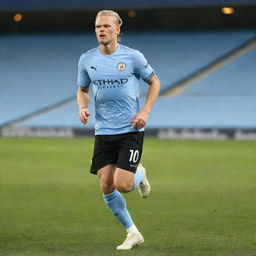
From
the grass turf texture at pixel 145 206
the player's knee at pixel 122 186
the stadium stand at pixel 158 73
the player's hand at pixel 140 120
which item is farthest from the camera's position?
the stadium stand at pixel 158 73

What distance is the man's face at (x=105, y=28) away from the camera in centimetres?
768

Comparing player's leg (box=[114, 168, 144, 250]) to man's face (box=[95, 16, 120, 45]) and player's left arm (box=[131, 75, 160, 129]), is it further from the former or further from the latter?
man's face (box=[95, 16, 120, 45])

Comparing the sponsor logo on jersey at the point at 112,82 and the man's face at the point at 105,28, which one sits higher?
the man's face at the point at 105,28

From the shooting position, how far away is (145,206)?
11.4 metres

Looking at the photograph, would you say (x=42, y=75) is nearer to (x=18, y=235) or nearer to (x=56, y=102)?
(x=56, y=102)

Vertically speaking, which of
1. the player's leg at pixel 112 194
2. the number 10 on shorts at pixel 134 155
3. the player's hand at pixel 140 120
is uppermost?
the player's hand at pixel 140 120

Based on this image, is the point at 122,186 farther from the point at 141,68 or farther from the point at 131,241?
the point at 141,68

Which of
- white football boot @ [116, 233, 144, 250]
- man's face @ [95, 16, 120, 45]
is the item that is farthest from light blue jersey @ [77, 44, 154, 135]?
white football boot @ [116, 233, 144, 250]

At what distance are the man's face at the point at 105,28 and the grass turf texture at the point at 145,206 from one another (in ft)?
6.53

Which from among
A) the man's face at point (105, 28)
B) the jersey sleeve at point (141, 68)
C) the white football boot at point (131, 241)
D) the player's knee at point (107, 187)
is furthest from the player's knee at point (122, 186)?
the man's face at point (105, 28)

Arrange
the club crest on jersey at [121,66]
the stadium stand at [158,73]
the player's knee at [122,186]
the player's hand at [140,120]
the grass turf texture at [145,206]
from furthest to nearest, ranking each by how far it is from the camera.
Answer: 1. the stadium stand at [158,73]
2. the grass turf texture at [145,206]
3. the club crest on jersey at [121,66]
4. the player's knee at [122,186]
5. the player's hand at [140,120]

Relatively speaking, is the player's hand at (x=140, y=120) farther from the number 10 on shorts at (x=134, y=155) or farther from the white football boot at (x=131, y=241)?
the white football boot at (x=131, y=241)

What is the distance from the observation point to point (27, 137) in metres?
26.0

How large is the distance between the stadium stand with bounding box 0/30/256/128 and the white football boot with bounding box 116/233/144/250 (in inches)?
683
